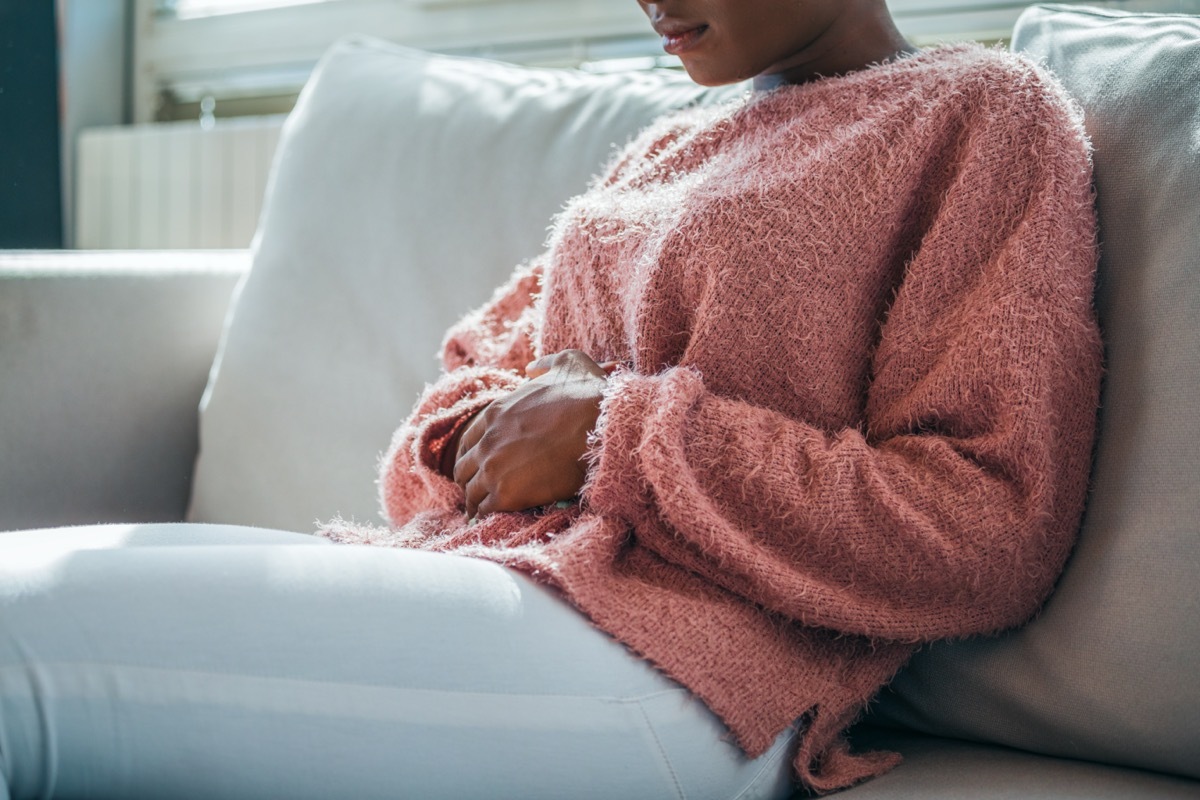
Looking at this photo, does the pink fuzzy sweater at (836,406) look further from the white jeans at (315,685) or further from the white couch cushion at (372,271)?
the white couch cushion at (372,271)

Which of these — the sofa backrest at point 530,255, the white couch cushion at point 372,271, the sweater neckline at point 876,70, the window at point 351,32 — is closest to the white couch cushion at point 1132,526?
the sofa backrest at point 530,255

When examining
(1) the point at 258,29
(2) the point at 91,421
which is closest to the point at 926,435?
(2) the point at 91,421

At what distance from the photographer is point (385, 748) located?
1.94 ft

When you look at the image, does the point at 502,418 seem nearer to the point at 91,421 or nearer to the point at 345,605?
the point at 345,605

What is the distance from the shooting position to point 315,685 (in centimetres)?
58

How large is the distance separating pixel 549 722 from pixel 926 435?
31 centimetres

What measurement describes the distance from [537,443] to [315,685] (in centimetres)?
24

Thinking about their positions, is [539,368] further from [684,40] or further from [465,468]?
[684,40]

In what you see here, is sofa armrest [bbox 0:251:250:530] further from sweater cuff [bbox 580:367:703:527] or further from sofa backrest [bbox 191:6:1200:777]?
sweater cuff [bbox 580:367:703:527]

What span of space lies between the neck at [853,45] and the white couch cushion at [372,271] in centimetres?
25

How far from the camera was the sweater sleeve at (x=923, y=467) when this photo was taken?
0.70 metres

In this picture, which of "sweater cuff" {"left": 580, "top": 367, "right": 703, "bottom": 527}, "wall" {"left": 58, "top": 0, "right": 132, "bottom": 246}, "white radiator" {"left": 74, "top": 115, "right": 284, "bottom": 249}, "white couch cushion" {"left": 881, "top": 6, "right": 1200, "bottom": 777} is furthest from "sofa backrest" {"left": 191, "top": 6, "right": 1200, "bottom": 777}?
"wall" {"left": 58, "top": 0, "right": 132, "bottom": 246}

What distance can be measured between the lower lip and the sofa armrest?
0.65 m

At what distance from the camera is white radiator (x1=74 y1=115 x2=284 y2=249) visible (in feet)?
6.81
